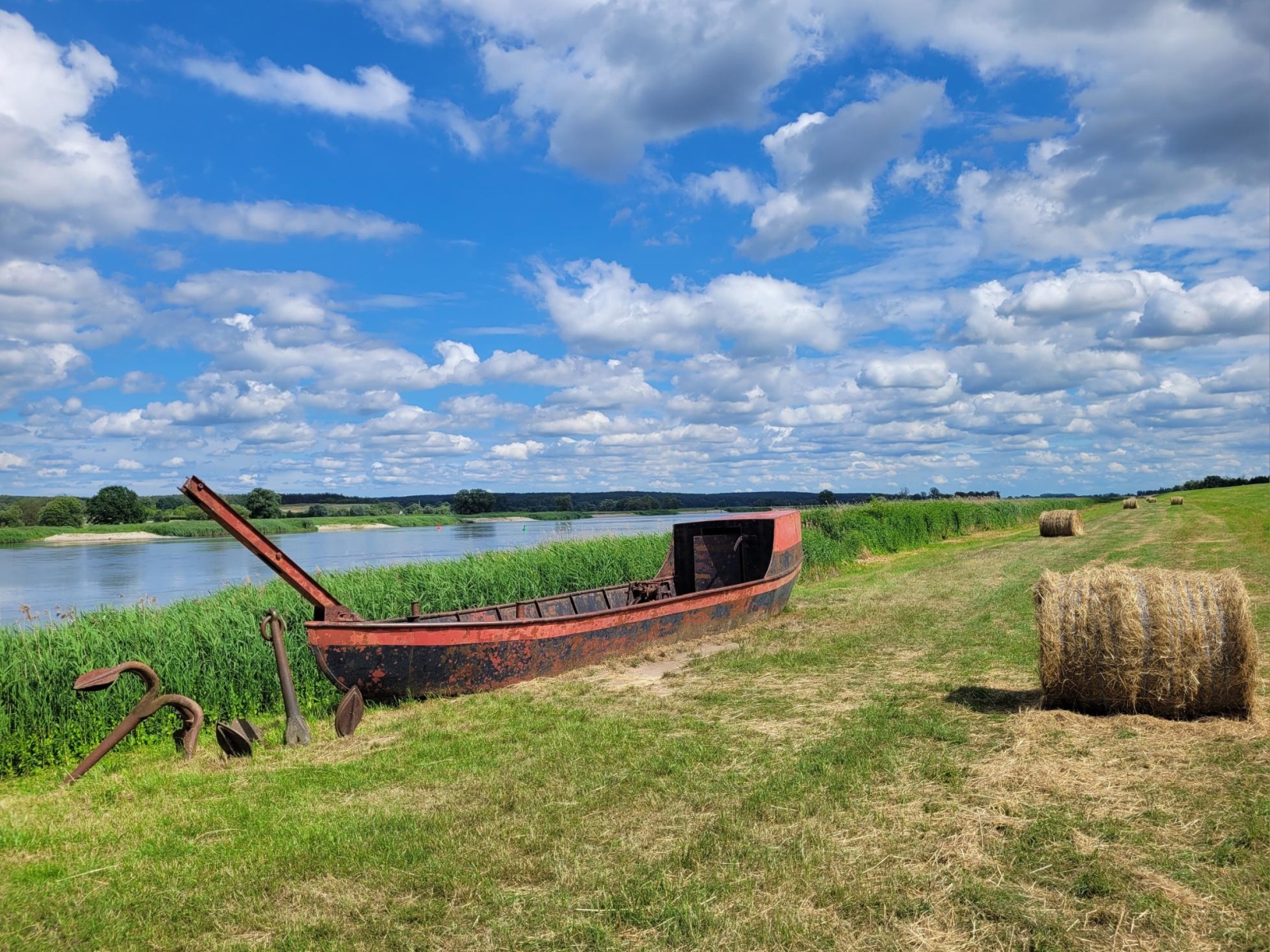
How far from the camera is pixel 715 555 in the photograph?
15.4m

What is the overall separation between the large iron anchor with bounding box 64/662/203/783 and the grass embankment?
3.86 ft

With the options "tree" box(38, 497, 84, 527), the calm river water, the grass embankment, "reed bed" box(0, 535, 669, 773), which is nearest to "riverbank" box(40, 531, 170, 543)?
the calm river water

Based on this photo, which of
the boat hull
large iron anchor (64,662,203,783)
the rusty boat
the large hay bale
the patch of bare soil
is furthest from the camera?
the large hay bale

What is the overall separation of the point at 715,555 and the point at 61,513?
199 ft

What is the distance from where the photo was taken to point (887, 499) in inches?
1335

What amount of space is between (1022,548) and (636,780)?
22.0 meters

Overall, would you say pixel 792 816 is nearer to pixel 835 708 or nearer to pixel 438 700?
pixel 835 708

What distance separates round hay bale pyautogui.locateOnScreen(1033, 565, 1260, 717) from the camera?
6496 millimetres

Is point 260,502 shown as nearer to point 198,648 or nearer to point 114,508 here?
point 114,508

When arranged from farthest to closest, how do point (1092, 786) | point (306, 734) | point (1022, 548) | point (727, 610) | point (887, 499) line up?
point (887, 499) → point (1022, 548) → point (727, 610) → point (306, 734) → point (1092, 786)

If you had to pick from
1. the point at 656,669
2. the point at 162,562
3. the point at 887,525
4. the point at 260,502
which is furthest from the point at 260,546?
the point at 260,502

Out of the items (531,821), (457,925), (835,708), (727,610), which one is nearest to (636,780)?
(531,821)

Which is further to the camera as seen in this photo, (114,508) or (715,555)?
(114,508)

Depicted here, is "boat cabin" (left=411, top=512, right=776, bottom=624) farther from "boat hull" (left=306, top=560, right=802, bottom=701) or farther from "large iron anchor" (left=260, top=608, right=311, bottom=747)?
"large iron anchor" (left=260, top=608, right=311, bottom=747)
